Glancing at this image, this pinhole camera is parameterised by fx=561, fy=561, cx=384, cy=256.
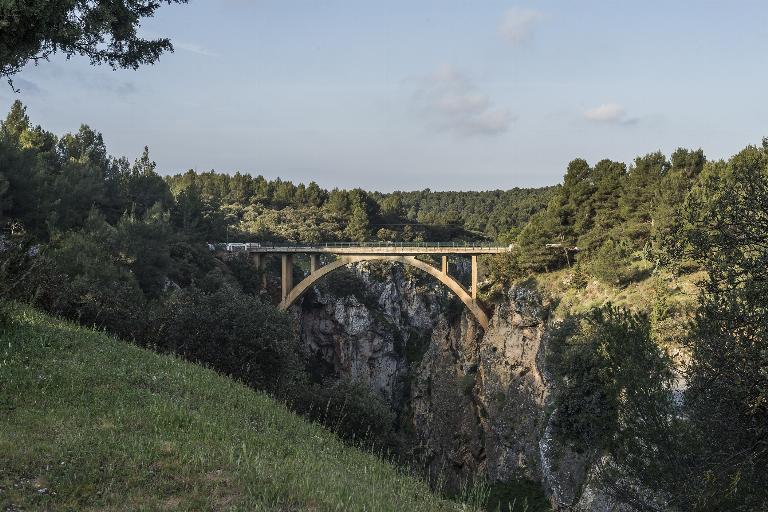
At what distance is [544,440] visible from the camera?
31766 mm

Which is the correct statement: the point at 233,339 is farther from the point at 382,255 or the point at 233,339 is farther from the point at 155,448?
the point at 382,255

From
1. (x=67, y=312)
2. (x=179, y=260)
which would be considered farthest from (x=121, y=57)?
(x=179, y=260)

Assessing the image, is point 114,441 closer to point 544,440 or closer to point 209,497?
point 209,497

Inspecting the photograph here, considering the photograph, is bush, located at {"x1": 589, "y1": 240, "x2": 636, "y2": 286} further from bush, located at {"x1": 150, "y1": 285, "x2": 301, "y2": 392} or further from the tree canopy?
the tree canopy

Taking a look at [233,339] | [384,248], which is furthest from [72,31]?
[384,248]

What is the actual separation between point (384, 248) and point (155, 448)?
47174 millimetres

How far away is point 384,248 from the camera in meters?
55.1

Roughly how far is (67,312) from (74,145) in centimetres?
5856

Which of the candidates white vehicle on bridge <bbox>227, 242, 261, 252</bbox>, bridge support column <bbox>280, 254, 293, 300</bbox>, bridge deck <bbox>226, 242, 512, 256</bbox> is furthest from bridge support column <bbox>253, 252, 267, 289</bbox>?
bridge support column <bbox>280, 254, 293, 300</bbox>

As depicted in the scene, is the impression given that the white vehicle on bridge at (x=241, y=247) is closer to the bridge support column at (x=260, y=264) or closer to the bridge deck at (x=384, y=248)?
the bridge deck at (x=384, y=248)

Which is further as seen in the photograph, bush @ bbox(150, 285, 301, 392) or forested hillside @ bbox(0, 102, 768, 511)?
bush @ bbox(150, 285, 301, 392)

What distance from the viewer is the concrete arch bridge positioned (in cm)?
5294

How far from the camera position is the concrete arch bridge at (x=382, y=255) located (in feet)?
174

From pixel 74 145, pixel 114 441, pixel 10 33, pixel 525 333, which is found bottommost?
pixel 525 333
